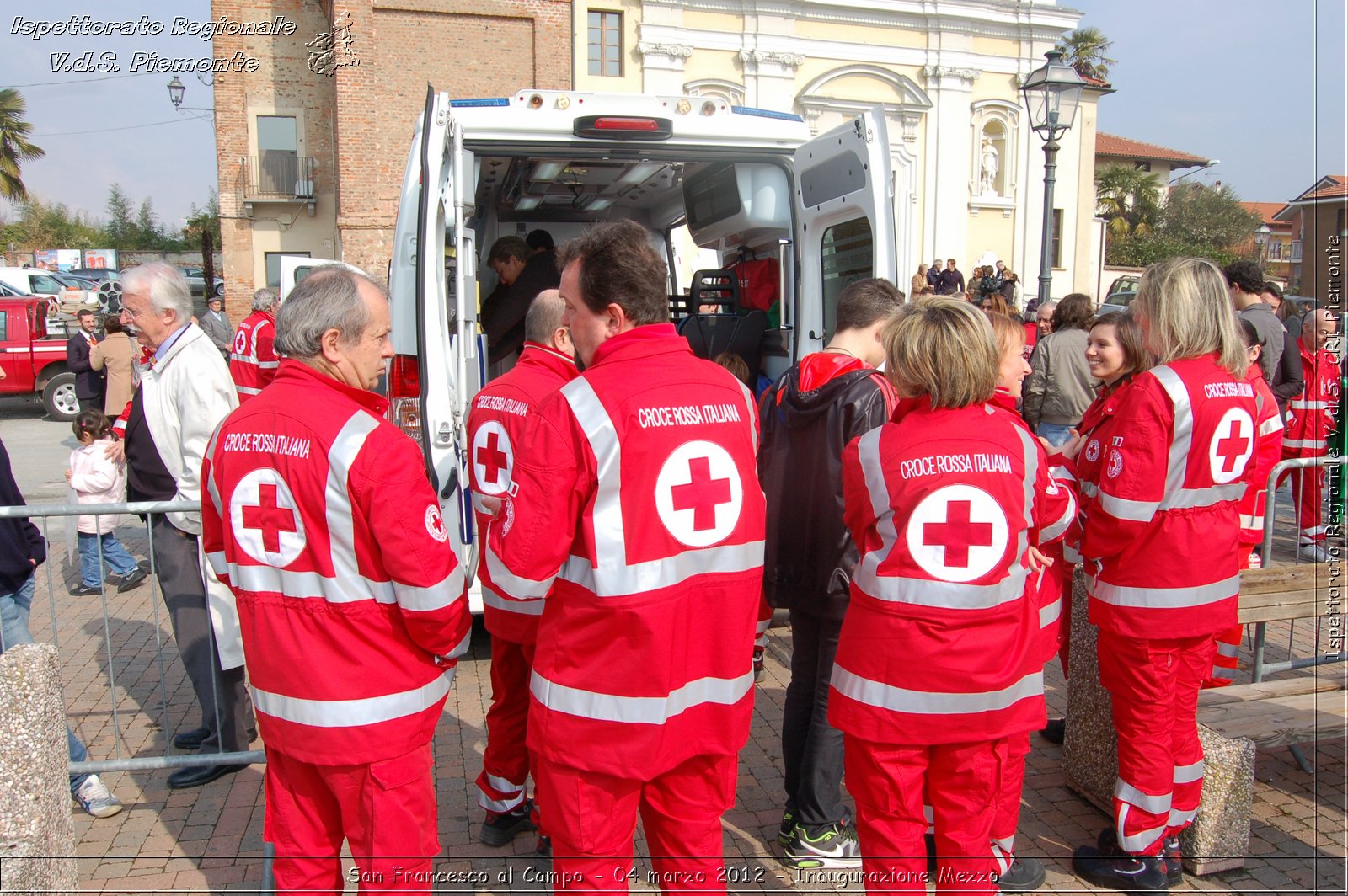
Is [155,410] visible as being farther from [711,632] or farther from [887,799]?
[887,799]

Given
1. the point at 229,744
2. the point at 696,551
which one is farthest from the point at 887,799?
the point at 229,744

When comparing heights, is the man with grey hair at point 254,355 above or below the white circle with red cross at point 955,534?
above

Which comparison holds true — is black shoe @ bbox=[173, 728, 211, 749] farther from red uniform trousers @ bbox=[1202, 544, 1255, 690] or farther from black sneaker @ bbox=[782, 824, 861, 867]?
Result: red uniform trousers @ bbox=[1202, 544, 1255, 690]

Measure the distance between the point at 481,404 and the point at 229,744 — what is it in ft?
6.18

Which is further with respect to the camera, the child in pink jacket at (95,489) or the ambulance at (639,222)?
the child in pink jacket at (95,489)

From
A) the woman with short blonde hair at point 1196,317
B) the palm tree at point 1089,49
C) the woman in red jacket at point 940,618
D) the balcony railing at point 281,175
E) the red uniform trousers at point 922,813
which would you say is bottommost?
the red uniform trousers at point 922,813

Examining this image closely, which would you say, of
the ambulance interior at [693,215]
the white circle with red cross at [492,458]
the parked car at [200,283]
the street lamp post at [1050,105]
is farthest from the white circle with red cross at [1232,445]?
the parked car at [200,283]

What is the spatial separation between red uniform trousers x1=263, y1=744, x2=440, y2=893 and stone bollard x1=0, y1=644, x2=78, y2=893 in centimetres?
72

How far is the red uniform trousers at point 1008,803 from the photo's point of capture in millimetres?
2828

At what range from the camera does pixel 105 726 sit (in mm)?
4586

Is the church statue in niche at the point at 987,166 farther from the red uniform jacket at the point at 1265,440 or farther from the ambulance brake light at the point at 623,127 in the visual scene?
the red uniform jacket at the point at 1265,440

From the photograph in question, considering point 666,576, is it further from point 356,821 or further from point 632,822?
point 356,821

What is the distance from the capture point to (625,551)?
2.16 metres

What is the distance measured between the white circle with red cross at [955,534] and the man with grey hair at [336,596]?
1183 mm
